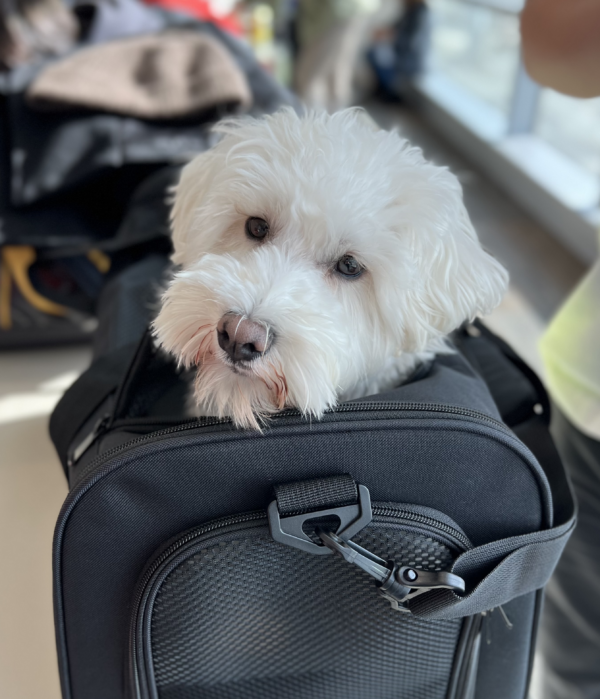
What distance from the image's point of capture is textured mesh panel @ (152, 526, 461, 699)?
0.64 meters

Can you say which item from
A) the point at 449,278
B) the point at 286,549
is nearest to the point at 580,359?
the point at 449,278

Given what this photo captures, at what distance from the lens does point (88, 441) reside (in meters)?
0.74

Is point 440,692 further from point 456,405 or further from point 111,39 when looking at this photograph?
point 111,39

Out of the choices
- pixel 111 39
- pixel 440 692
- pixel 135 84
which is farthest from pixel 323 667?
pixel 111 39

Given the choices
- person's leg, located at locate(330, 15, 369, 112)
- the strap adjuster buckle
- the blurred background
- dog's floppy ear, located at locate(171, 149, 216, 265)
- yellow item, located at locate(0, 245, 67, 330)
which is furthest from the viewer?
person's leg, located at locate(330, 15, 369, 112)

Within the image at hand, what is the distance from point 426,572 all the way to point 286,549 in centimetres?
14

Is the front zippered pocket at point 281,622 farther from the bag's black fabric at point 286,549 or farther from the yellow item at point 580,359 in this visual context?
the yellow item at point 580,359

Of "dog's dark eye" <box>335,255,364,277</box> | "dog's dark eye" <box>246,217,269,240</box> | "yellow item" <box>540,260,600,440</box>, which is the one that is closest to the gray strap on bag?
"yellow item" <box>540,260,600,440</box>

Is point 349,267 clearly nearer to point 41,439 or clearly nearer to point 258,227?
point 258,227

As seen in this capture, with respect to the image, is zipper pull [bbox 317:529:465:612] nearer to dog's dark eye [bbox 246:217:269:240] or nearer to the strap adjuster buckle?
the strap adjuster buckle

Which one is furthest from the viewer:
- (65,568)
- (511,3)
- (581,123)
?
(511,3)

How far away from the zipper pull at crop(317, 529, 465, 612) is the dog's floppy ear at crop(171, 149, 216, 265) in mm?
440

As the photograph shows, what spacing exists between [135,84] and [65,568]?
4.10 feet

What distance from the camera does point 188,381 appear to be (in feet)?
2.89
